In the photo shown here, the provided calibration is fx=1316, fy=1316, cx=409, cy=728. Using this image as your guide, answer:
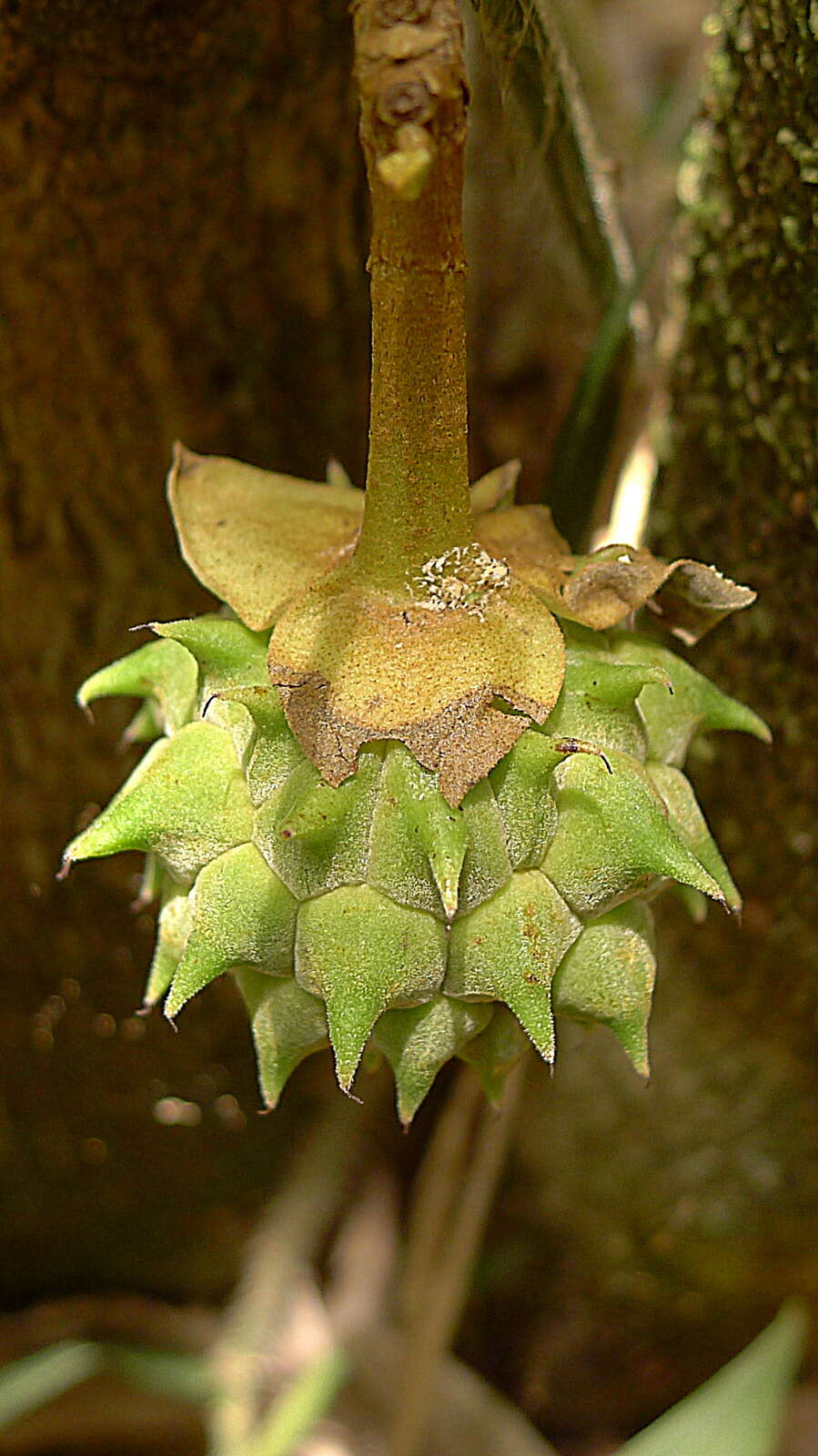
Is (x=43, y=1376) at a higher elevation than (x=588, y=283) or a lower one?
lower

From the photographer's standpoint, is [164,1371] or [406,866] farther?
[164,1371]

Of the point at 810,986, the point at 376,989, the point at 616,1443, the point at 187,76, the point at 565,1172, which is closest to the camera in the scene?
the point at 376,989

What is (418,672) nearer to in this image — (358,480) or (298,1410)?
(358,480)

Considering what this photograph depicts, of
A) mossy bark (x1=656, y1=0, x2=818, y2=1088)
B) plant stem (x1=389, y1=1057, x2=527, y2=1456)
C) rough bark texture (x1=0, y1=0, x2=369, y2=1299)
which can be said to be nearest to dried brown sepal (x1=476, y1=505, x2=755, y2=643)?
mossy bark (x1=656, y1=0, x2=818, y2=1088)

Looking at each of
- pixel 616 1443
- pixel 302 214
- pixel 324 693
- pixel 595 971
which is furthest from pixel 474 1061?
pixel 616 1443

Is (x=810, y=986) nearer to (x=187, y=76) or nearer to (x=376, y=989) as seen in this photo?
(x=376, y=989)

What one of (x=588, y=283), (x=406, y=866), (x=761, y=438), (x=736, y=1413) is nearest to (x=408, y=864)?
(x=406, y=866)
